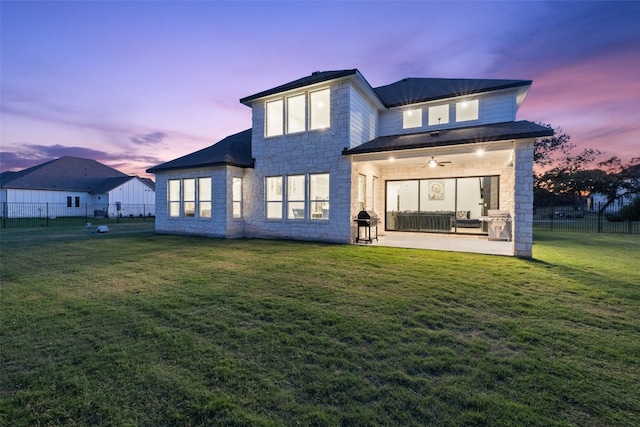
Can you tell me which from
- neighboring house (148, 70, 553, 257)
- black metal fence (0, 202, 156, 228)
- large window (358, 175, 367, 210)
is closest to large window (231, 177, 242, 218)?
neighboring house (148, 70, 553, 257)

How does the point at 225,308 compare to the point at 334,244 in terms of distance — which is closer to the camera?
the point at 225,308

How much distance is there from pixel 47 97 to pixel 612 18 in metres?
28.9

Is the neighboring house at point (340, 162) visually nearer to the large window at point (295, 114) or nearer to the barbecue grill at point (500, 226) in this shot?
the large window at point (295, 114)

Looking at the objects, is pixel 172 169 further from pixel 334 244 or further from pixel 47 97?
pixel 47 97

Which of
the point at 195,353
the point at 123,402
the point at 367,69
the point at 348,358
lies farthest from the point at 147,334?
the point at 367,69

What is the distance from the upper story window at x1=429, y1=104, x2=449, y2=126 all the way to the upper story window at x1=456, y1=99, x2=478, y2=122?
1.36 feet

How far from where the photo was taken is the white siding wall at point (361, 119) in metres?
9.69

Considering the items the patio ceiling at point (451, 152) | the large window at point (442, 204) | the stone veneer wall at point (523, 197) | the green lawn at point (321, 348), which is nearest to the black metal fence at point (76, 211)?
the large window at point (442, 204)

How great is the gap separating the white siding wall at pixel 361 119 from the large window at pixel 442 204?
11.0 ft

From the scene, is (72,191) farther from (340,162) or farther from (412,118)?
(412,118)

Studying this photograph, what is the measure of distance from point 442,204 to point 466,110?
208 inches

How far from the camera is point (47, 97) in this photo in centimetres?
1678

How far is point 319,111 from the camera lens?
10289 millimetres

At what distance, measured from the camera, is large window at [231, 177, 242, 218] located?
1137 cm
